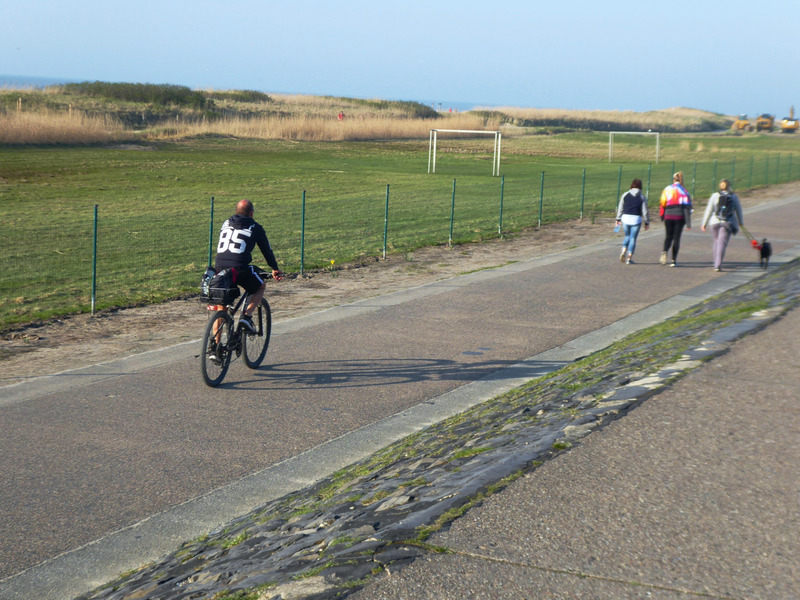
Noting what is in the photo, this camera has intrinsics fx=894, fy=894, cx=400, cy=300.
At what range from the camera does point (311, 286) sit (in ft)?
49.7

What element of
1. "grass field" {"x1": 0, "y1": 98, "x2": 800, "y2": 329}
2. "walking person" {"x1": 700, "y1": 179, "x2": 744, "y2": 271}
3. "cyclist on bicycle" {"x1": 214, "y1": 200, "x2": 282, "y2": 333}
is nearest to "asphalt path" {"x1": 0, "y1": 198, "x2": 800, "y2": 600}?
"cyclist on bicycle" {"x1": 214, "y1": 200, "x2": 282, "y2": 333}

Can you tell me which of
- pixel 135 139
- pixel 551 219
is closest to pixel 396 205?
pixel 551 219

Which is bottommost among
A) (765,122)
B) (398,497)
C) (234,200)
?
(398,497)

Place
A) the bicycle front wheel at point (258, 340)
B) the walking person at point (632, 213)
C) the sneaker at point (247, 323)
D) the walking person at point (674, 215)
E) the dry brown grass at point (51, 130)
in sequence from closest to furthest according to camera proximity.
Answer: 1. the sneaker at point (247, 323)
2. the bicycle front wheel at point (258, 340)
3. the walking person at point (632, 213)
4. the walking person at point (674, 215)
5. the dry brown grass at point (51, 130)

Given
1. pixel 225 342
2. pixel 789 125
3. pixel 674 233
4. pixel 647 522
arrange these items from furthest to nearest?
pixel 789 125
pixel 674 233
pixel 225 342
pixel 647 522

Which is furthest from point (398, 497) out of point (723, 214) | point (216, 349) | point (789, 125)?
point (789, 125)

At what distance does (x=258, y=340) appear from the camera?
979cm

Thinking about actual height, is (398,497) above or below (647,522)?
below

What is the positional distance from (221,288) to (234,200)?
22852 mm

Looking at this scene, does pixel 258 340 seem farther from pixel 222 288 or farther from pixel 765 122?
pixel 765 122

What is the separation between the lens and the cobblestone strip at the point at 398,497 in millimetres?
4422

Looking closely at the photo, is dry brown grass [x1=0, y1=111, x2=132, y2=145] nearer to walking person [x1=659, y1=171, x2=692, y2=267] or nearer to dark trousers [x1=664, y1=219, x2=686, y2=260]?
walking person [x1=659, y1=171, x2=692, y2=267]

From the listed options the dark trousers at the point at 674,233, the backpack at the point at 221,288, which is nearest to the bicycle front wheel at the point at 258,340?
the backpack at the point at 221,288

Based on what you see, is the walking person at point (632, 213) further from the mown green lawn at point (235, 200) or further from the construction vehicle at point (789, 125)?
the construction vehicle at point (789, 125)
